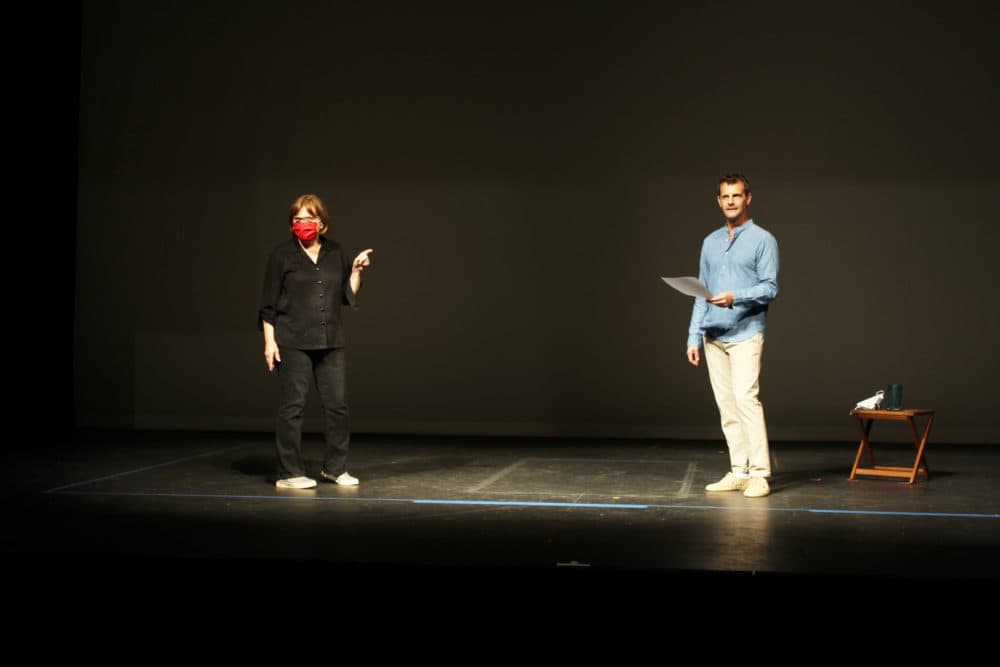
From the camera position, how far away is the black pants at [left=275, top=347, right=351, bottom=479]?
16.4 ft

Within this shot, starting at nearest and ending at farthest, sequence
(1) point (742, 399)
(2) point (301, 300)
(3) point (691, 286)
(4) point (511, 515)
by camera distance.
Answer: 1. (4) point (511, 515)
2. (3) point (691, 286)
3. (1) point (742, 399)
4. (2) point (301, 300)

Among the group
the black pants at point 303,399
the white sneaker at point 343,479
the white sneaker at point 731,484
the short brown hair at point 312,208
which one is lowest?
the white sneaker at point 343,479

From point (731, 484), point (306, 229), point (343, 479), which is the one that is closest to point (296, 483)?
point (343, 479)

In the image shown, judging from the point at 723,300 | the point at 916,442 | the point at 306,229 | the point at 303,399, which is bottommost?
the point at 916,442

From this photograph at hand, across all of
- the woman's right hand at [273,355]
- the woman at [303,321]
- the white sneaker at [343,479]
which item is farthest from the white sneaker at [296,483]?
the woman's right hand at [273,355]

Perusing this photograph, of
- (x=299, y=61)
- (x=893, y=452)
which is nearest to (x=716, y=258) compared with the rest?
(x=893, y=452)

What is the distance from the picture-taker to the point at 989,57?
7.12m

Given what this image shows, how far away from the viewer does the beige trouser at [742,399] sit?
188 inches

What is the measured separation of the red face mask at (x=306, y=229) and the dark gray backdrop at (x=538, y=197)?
8.82 ft

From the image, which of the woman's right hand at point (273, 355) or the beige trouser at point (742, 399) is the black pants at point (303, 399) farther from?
the beige trouser at point (742, 399)

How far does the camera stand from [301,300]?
4.98 m

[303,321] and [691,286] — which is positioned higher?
[691,286]

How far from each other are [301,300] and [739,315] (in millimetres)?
1883

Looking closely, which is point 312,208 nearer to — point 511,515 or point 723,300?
point 511,515
